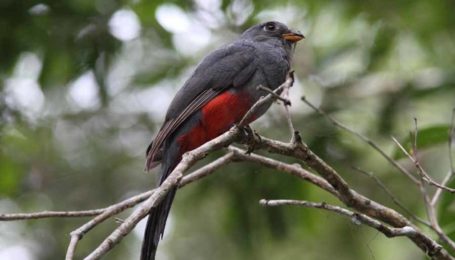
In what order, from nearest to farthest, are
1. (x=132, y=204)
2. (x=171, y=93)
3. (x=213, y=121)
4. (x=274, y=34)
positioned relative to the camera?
(x=132, y=204), (x=213, y=121), (x=274, y=34), (x=171, y=93)

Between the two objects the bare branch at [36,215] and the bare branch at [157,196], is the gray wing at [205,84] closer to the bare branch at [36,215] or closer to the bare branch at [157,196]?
the bare branch at [157,196]

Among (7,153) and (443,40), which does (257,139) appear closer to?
(7,153)

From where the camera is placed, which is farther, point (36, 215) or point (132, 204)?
point (132, 204)

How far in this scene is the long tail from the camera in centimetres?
395

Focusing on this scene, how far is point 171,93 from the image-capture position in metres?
7.52

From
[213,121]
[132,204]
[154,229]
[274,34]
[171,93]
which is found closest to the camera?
[132,204]

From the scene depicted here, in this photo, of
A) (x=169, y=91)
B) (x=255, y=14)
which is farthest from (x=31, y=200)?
(x=255, y=14)

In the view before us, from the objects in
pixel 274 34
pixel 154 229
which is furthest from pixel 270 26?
pixel 154 229

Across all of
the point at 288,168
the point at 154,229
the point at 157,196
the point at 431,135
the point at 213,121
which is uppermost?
the point at 213,121

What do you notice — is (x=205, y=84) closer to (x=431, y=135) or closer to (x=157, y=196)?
(x=431, y=135)

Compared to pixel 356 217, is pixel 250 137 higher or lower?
higher

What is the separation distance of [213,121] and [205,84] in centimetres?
27

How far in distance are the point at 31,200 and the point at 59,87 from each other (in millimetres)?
1145

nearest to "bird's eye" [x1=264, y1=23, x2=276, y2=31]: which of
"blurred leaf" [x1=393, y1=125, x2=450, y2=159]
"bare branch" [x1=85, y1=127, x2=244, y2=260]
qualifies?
"blurred leaf" [x1=393, y1=125, x2=450, y2=159]
